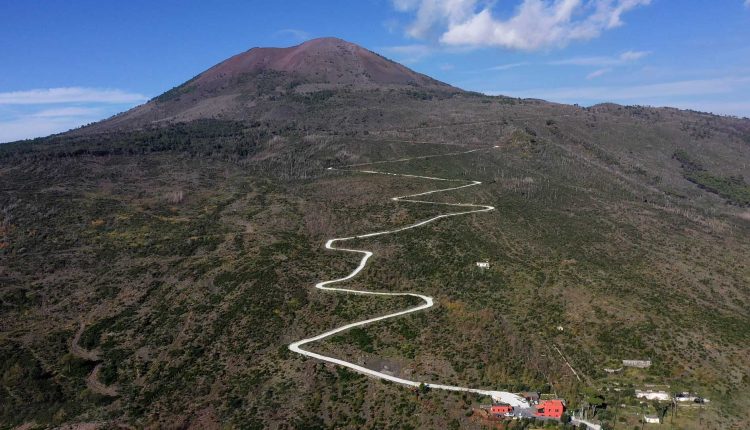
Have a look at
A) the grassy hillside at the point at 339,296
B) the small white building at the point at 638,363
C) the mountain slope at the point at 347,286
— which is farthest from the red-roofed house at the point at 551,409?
the small white building at the point at 638,363

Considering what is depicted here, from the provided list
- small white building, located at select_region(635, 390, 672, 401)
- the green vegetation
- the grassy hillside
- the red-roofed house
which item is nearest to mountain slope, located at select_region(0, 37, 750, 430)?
the grassy hillside

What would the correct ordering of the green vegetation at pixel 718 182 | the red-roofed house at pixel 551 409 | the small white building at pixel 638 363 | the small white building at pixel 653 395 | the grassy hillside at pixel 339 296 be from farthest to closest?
the green vegetation at pixel 718 182 → the small white building at pixel 638 363 → the grassy hillside at pixel 339 296 → the small white building at pixel 653 395 → the red-roofed house at pixel 551 409

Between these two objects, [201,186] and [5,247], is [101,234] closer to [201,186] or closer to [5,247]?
[5,247]

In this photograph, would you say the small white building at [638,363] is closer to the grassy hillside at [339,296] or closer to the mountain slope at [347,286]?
the grassy hillside at [339,296]

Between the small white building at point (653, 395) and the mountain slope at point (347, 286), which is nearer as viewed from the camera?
the small white building at point (653, 395)

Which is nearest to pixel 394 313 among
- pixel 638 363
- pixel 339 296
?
pixel 339 296

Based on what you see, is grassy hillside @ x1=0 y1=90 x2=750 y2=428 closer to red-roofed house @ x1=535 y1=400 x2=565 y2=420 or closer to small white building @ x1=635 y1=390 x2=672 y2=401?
small white building @ x1=635 y1=390 x2=672 y2=401

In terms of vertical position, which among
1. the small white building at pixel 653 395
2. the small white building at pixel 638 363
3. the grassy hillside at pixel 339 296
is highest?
the grassy hillside at pixel 339 296

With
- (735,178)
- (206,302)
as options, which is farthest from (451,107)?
(206,302)
